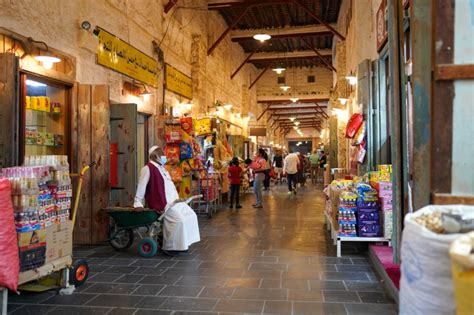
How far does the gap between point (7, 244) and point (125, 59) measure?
5.48 metres

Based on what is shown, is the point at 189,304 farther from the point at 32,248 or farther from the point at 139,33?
the point at 139,33

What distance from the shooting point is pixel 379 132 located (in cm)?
664

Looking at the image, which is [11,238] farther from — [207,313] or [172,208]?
[172,208]

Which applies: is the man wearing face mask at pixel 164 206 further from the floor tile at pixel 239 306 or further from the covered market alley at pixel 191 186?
the floor tile at pixel 239 306

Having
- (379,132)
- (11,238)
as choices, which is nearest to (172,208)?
(11,238)

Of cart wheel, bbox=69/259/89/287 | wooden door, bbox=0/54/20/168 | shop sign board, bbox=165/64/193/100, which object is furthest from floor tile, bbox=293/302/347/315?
shop sign board, bbox=165/64/193/100

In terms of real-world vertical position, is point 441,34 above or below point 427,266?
above

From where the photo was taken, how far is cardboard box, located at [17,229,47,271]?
3.22 meters

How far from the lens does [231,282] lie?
13.4ft

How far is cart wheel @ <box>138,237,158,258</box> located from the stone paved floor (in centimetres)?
12

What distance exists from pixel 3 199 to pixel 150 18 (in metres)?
6.91

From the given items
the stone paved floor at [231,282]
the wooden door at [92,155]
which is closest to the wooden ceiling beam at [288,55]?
the stone paved floor at [231,282]

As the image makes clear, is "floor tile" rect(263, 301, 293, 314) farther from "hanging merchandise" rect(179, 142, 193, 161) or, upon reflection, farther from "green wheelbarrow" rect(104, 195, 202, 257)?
"hanging merchandise" rect(179, 142, 193, 161)

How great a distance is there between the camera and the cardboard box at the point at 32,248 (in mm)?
3225
